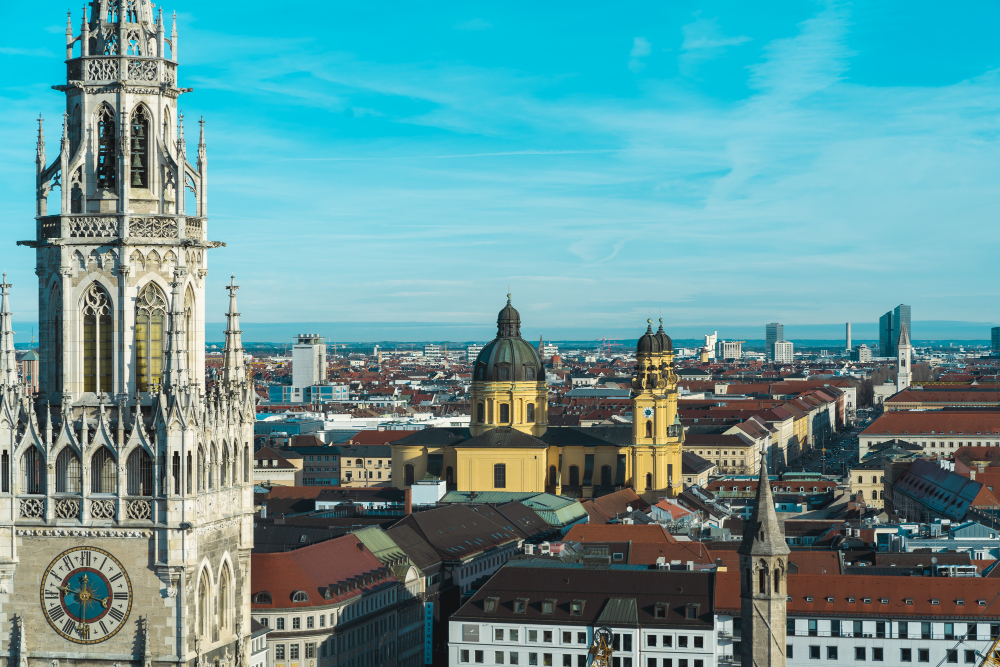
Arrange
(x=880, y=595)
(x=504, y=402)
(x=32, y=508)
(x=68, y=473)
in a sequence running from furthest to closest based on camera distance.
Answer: (x=504, y=402) < (x=880, y=595) < (x=32, y=508) < (x=68, y=473)

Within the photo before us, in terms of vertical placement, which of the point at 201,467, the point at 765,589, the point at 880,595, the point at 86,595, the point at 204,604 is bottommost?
the point at 880,595

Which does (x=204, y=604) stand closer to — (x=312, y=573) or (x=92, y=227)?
(x=92, y=227)

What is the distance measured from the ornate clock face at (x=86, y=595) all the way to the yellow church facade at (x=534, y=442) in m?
98.7

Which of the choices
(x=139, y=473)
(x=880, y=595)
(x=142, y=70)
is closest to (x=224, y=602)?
(x=139, y=473)

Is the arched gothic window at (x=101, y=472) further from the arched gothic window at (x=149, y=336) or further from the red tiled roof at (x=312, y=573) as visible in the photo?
the red tiled roof at (x=312, y=573)

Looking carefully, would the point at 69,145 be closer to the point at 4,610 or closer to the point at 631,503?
the point at 4,610

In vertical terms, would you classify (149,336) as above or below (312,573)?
above

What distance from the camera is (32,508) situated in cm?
3559

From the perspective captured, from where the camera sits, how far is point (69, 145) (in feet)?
119

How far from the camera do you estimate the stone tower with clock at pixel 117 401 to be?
3506 cm

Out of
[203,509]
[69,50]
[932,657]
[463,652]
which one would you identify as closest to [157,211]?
[69,50]

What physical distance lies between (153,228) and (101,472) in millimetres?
5710

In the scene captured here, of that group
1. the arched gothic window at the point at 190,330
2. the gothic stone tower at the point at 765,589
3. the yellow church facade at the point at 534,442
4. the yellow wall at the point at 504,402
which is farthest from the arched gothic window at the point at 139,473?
the yellow wall at the point at 504,402

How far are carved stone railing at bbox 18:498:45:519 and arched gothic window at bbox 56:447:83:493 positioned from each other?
0.57m
